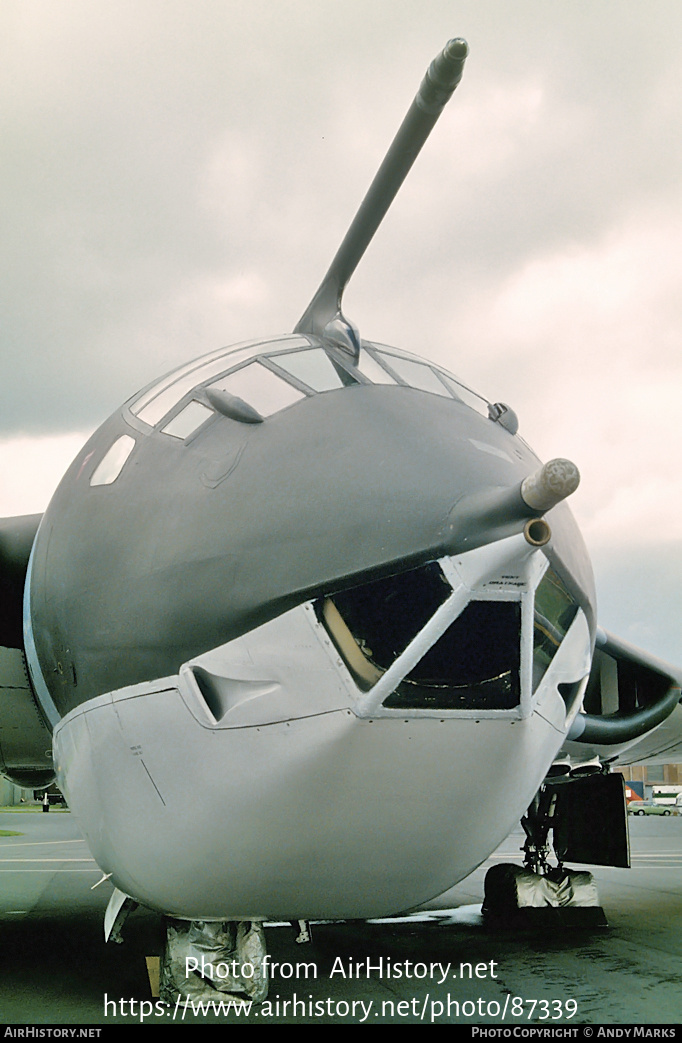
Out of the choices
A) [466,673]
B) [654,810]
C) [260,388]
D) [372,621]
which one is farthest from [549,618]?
[654,810]

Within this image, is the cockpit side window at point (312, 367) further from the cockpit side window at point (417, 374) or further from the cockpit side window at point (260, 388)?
the cockpit side window at point (417, 374)

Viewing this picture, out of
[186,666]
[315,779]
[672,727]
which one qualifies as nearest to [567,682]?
[315,779]

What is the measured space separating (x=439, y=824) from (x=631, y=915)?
21.5 feet

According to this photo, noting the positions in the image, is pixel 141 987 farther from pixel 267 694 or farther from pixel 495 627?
pixel 495 627

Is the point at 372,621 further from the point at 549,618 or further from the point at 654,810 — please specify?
the point at 654,810

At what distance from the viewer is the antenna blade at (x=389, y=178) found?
4973 mm

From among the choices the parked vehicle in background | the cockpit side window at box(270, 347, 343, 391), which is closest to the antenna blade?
the cockpit side window at box(270, 347, 343, 391)

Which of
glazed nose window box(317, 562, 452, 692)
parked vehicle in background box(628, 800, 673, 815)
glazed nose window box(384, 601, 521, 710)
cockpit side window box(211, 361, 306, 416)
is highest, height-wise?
cockpit side window box(211, 361, 306, 416)

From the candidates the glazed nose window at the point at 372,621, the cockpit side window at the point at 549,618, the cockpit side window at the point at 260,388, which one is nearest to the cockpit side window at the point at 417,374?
the cockpit side window at the point at 260,388

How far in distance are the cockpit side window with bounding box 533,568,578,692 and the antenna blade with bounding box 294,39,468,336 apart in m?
2.26

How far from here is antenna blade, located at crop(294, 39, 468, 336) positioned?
4.97 metres

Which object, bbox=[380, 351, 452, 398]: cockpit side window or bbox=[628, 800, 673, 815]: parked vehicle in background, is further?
bbox=[628, 800, 673, 815]: parked vehicle in background

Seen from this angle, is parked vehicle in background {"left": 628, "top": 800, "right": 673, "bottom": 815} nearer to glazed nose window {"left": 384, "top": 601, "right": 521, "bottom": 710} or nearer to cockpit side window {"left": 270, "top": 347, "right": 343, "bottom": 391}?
cockpit side window {"left": 270, "top": 347, "right": 343, "bottom": 391}

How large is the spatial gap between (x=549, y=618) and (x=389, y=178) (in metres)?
3.59
